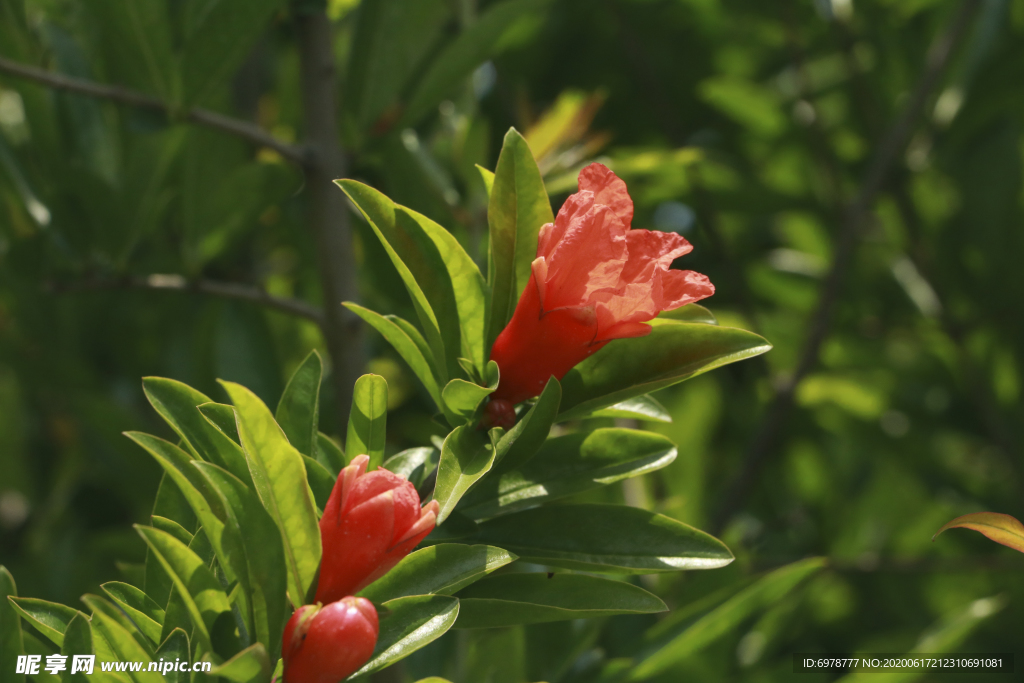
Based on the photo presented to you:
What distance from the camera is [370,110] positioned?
0.96m

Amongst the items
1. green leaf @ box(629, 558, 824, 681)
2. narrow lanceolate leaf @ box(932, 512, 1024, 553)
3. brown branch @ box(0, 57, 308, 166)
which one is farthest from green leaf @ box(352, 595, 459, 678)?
brown branch @ box(0, 57, 308, 166)

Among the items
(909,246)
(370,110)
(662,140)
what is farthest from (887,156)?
(370,110)

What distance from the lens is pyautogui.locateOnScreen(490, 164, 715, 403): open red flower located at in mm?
520

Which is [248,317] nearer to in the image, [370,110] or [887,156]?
[370,110]

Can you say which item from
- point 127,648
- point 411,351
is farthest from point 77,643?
point 411,351

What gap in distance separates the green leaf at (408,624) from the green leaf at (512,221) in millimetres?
188

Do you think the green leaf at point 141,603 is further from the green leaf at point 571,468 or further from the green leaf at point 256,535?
the green leaf at point 571,468

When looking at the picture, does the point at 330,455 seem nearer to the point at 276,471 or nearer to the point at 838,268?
the point at 276,471

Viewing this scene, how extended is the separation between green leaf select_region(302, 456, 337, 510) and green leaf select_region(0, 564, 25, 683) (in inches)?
7.1

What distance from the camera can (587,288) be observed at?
524 millimetres

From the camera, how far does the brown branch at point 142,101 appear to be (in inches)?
32.4

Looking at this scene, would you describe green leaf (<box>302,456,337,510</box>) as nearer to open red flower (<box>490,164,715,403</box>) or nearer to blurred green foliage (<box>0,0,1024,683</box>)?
open red flower (<box>490,164,715,403</box>)

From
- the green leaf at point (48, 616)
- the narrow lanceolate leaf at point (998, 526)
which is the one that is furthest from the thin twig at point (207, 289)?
the narrow lanceolate leaf at point (998, 526)

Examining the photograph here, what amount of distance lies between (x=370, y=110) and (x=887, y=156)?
83cm
